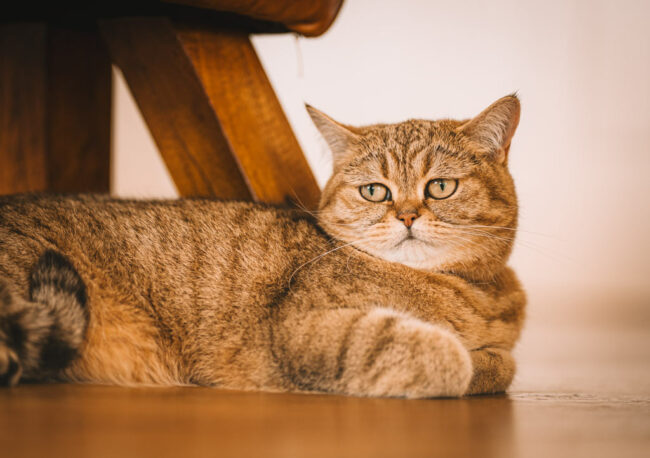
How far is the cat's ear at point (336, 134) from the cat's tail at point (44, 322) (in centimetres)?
79

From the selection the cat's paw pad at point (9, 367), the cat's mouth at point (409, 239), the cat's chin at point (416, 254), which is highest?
the cat's mouth at point (409, 239)

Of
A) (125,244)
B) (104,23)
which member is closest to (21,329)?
(125,244)

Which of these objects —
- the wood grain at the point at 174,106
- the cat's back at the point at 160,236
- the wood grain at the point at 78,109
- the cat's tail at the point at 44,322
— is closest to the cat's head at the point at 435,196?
the cat's back at the point at 160,236

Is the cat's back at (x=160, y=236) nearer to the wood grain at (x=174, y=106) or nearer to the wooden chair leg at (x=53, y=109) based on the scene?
the wood grain at (x=174, y=106)

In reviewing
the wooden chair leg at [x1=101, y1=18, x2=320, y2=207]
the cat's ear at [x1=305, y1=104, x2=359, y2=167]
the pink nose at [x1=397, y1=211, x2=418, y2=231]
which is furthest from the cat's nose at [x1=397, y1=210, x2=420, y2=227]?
the wooden chair leg at [x1=101, y1=18, x2=320, y2=207]

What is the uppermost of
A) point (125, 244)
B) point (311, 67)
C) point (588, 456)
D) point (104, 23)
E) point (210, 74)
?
point (311, 67)

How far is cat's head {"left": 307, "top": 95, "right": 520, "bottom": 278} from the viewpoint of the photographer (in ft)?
4.71

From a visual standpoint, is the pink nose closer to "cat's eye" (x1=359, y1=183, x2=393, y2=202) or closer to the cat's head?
the cat's head

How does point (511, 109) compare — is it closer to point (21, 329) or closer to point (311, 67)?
point (21, 329)

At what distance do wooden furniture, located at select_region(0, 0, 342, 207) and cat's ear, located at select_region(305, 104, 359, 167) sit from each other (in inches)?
7.9

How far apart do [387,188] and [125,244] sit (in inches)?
26.6

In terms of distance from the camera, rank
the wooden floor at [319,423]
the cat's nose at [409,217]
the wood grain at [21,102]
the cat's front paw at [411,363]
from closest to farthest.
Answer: the wooden floor at [319,423], the cat's front paw at [411,363], the cat's nose at [409,217], the wood grain at [21,102]

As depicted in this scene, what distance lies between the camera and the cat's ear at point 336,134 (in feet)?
5.52

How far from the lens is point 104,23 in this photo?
6.12 ft
